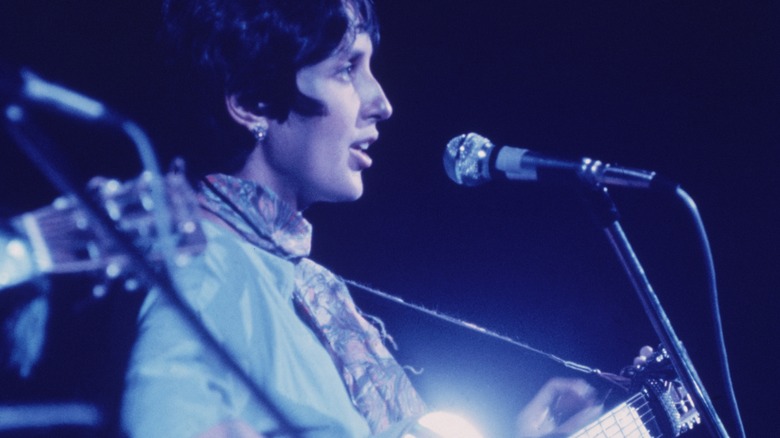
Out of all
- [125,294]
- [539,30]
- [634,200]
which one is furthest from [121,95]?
[634,200]

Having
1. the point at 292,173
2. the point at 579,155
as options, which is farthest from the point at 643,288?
the point at 579,155

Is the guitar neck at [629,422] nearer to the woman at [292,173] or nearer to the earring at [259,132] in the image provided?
the woman at [292,173]

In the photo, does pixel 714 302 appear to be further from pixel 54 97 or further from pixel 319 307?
pixel 54 97

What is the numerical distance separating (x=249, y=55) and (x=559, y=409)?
1.31 metres

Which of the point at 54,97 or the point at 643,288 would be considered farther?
the point at 643,288

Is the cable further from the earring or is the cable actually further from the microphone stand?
the earring

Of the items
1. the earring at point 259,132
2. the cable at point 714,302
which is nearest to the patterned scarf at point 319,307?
the earring at point 259,132


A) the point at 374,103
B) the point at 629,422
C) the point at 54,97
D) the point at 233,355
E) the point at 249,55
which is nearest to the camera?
the point at 54,97

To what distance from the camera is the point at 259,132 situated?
60.6 inches

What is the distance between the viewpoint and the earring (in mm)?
1536

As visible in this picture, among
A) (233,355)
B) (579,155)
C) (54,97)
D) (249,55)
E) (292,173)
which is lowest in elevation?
(233,355)

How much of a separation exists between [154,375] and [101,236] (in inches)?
12.0

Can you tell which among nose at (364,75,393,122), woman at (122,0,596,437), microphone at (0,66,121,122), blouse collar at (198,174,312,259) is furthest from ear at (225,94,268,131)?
microphone at (0,66,121,122)

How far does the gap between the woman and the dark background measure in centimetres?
91
